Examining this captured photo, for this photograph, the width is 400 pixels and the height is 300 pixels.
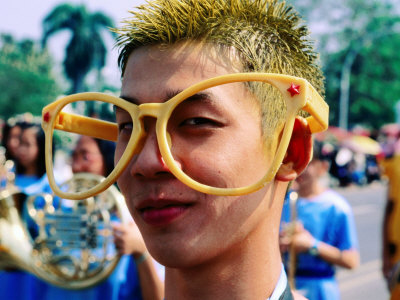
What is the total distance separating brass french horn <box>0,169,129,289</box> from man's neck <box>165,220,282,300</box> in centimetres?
159

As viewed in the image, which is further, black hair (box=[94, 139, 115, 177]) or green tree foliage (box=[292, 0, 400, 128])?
green tree foliage (box=[292, 0, 400, 128])

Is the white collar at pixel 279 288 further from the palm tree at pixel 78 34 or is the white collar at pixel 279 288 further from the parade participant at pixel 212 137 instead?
the palm tree at pixel 78 34

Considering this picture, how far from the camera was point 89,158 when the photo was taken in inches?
132

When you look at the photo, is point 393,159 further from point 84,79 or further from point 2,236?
point 84,79

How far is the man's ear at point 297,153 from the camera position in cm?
130

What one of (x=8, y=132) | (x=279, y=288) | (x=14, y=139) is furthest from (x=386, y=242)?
(x=8, y=132)

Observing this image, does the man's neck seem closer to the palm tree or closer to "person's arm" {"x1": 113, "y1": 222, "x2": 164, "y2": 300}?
"person's arm" {"x1": 113, "y1": 222, "x2": 164, "y2": 300}

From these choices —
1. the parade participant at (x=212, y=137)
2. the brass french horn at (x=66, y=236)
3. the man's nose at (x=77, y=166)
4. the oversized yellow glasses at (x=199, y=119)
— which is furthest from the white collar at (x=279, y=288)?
the man's nose at (x=77, y=166)

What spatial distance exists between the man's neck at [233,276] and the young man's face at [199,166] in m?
0.05

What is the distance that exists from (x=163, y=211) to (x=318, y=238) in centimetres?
280

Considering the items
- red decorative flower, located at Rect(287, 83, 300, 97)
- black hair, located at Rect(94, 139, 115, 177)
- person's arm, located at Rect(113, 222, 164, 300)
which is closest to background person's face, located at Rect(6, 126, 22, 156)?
black hair, located at Rect(94, 139, 115, 177)

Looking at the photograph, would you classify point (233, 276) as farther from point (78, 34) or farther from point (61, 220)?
point (78, 34)

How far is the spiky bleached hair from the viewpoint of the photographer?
1.27 metres

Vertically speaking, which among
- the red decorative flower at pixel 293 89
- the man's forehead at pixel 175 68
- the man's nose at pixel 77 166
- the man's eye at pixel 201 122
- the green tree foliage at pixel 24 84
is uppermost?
the man's forehead at pixel 175 68
